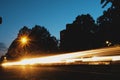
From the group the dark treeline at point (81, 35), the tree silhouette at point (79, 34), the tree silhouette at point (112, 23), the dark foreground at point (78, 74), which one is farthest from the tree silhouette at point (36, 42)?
the dark foreground at point (78, 74)

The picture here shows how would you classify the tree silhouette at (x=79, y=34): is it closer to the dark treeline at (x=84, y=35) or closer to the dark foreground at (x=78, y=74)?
the dark treeline at (x=84, y=35)

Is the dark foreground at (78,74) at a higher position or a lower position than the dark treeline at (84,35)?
lower

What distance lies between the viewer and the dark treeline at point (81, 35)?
5900 centimetres

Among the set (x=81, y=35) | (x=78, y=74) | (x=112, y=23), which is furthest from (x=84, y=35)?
(x=78, y=74)

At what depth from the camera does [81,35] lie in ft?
314

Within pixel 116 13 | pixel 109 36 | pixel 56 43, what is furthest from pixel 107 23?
pixel 56 43

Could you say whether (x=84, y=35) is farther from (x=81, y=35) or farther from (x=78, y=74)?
(x=78, y=74)

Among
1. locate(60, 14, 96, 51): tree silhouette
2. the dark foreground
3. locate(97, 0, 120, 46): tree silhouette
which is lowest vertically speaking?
the dark foreground

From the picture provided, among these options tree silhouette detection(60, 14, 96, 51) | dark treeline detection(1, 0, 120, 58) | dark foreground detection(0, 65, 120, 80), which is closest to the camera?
dark foreground detection(0, 65, 120, 80)

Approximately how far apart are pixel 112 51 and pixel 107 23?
33437 mm

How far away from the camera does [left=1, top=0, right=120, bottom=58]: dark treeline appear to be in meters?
59.0

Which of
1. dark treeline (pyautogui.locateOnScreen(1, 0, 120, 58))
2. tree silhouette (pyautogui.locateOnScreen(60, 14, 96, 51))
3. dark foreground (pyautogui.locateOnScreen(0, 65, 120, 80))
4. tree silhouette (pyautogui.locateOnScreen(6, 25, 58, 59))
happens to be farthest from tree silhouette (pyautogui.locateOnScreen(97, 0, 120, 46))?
tree silhouette (pyautogui.locateOnScreen(6, 25, 58, 59))

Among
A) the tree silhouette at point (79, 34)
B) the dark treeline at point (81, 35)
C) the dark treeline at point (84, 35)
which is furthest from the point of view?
the tree silhouette at point (79, 34)

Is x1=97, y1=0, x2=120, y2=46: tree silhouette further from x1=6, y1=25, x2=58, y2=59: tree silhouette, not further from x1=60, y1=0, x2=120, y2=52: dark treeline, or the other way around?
x1=6, y1=25, x2=58, y2=59: tree silhouette
